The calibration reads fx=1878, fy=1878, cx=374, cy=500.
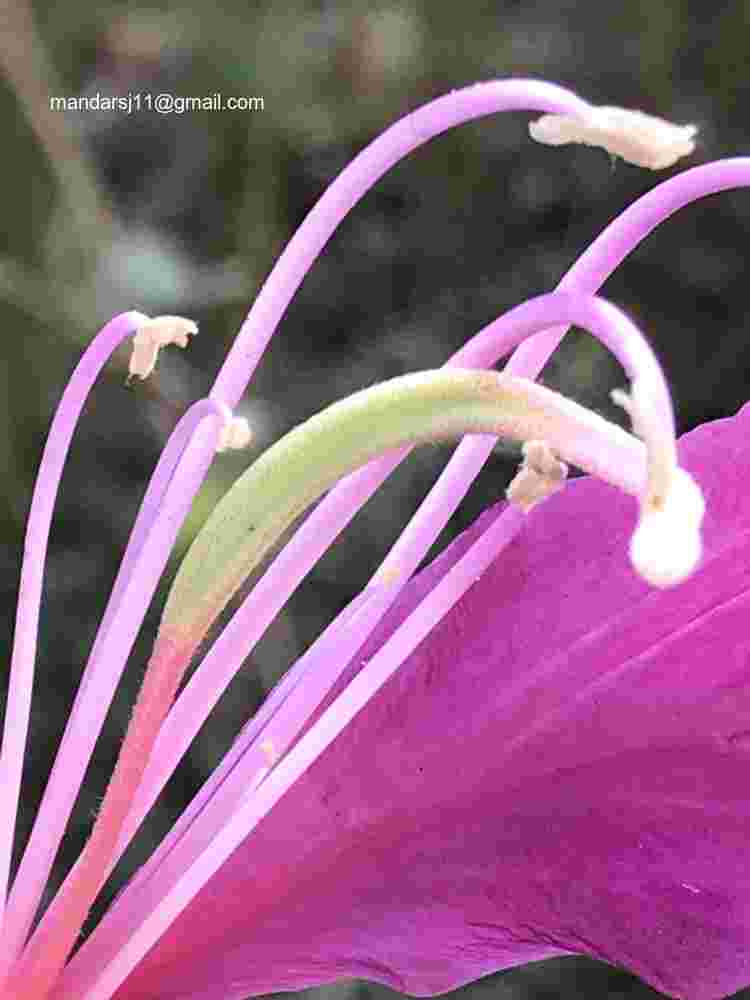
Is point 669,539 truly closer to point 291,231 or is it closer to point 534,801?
point 534,801

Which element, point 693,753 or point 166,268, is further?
point 166,268

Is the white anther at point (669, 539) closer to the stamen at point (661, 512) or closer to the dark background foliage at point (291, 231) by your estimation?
the stamen at point (661, 512)

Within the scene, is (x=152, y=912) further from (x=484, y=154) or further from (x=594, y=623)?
(x=484, y=154)

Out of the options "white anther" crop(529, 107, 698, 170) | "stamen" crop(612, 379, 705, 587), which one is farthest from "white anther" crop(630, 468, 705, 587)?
"white anther" crop(529, 107, 698, 170)

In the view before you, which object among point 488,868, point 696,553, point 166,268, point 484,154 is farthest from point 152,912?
point 484,154

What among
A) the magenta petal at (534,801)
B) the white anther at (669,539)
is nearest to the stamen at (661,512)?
the white anther at (669,539)

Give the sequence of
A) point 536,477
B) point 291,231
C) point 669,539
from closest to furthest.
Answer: point 669,539
point 536,477
point 291,231

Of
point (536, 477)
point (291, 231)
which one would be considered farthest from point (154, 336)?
point (291, 231)
